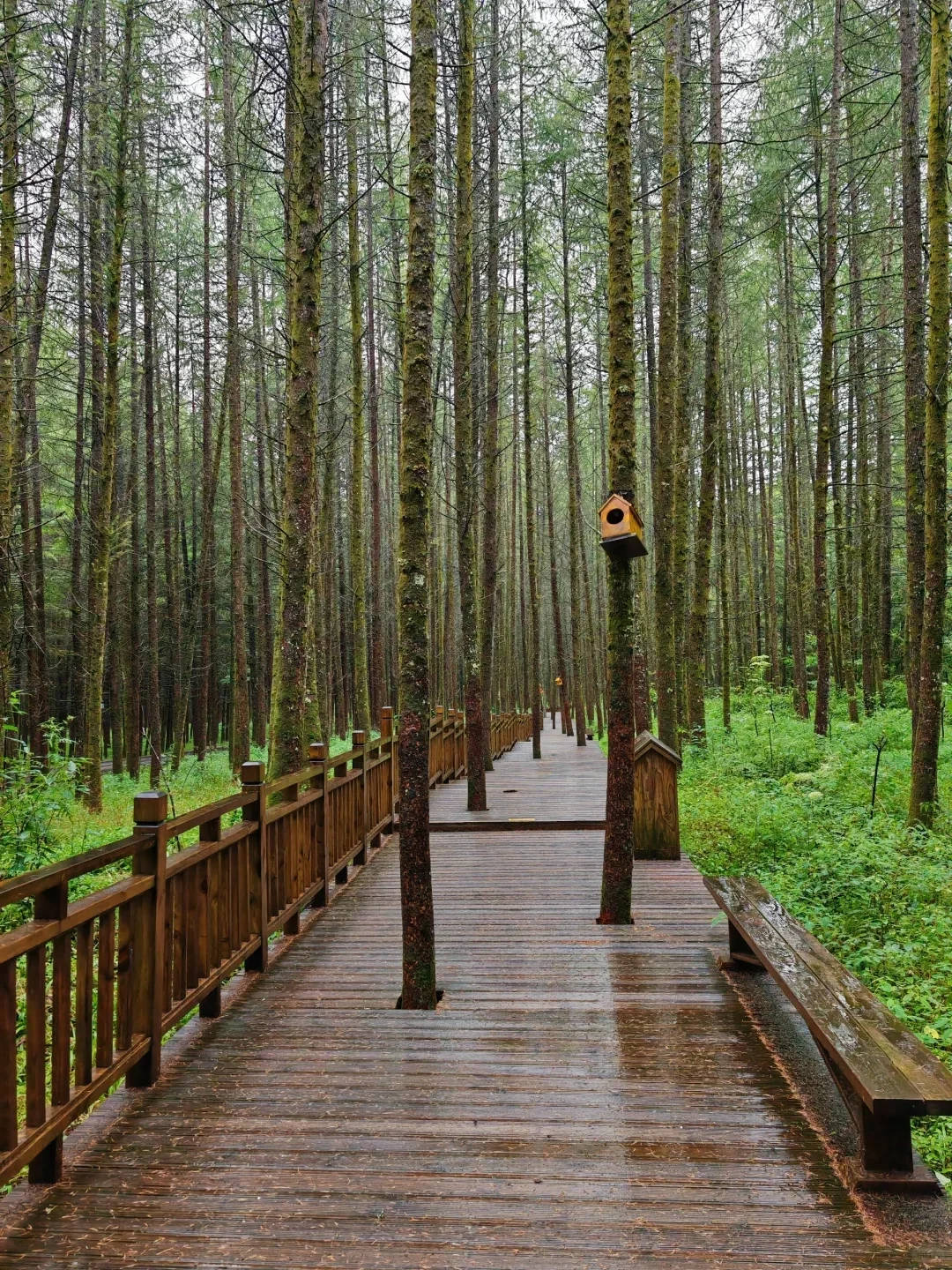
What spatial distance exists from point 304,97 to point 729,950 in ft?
→ 25.6

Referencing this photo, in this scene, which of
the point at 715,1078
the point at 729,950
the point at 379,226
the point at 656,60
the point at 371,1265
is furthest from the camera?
the point at 379,226

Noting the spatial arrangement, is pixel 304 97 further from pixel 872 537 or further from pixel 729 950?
pixel 872 537

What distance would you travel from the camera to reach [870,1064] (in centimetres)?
231

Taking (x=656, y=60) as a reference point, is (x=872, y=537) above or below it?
below

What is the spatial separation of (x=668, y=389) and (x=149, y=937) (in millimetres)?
9838

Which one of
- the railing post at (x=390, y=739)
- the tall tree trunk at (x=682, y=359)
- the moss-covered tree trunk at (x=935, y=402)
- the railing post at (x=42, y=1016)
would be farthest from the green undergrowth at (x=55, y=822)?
the tall tree trunk at (x=682, y=359)

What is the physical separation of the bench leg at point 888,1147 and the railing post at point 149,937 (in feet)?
8.82

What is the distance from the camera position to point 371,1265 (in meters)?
2.04

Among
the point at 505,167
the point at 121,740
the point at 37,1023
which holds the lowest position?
the point at 121,740

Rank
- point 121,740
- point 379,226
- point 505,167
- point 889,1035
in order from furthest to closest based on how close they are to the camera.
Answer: point 121,740 → point 379,226 → point 505,167 → point 889,1035

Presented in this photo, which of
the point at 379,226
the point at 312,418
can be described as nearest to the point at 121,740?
the point at 379,226

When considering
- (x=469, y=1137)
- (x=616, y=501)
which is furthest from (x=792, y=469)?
(x=469, y=1137)

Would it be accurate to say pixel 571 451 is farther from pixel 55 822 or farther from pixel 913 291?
pixel 55 822

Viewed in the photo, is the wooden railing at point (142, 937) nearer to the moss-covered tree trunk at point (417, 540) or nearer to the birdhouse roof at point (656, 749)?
the moss-covered tree trunk at point (417, 540)
